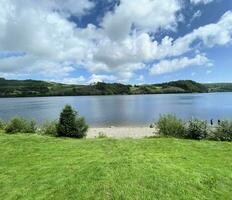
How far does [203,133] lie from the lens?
79.9ft

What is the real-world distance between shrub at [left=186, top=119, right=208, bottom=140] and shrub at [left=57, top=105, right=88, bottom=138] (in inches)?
450

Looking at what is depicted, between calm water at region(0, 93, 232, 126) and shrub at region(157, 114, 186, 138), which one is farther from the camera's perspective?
calm water at region(0, 93, 232, 126)

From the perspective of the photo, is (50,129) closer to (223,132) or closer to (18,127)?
(18,127)

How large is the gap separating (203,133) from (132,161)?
1607 cm

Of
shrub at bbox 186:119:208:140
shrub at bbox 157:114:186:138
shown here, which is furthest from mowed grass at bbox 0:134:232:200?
shrub at bbox 157:114:186:138

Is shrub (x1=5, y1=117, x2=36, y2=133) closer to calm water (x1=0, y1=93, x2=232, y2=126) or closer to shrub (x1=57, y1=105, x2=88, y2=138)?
shrub (x1=57, y1=105, x2=88, y2=138)

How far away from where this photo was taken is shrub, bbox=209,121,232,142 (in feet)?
74.7

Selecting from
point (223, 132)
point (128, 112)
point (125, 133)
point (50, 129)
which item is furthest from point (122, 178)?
point (128, 112)

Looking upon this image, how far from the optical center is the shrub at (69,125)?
2658cm

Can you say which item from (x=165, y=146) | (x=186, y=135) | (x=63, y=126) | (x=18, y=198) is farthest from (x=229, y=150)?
(x=63, y=126)

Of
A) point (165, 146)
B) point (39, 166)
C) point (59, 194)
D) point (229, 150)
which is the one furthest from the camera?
point (165, 146)

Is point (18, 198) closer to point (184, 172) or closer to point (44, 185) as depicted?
point (44, 185)

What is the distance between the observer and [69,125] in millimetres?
26656

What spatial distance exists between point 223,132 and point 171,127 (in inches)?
203
